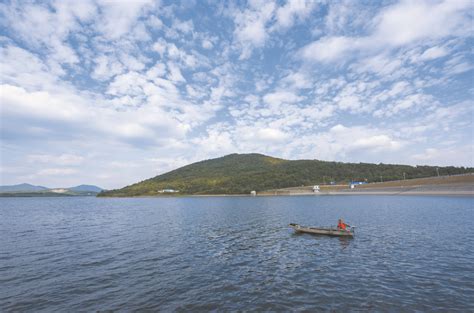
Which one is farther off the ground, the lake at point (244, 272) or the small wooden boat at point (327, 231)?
the small wooden boat at point (327, 231)

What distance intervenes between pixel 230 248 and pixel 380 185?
183 metres

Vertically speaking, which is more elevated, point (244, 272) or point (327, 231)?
point (327, 231)

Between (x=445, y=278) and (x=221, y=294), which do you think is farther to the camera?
(x=445, y=278)

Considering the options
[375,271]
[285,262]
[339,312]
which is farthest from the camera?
[285,262]

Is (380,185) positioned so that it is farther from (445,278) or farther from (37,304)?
(37,304)

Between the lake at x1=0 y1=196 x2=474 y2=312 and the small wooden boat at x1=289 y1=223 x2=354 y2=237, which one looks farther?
the small wooden boat at x1=289 y1=223 x2=354 y2=237

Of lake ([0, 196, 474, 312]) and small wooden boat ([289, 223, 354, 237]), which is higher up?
small wooden boat ([289, 223, 354, 237])

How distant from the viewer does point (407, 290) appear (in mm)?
20516

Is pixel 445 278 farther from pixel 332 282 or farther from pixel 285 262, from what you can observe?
pixel 285 262

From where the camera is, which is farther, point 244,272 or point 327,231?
point 327,231

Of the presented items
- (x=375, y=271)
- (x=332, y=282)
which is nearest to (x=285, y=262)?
(x=332, y=282)

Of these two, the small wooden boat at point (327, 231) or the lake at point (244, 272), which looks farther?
the small wooden boat at point (327, 231)

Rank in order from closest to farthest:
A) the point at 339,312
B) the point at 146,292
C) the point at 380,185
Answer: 1. the point at 339,312
2. the point at 146,292
3. the point at 380,185

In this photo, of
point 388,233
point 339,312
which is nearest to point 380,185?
point 388,233
